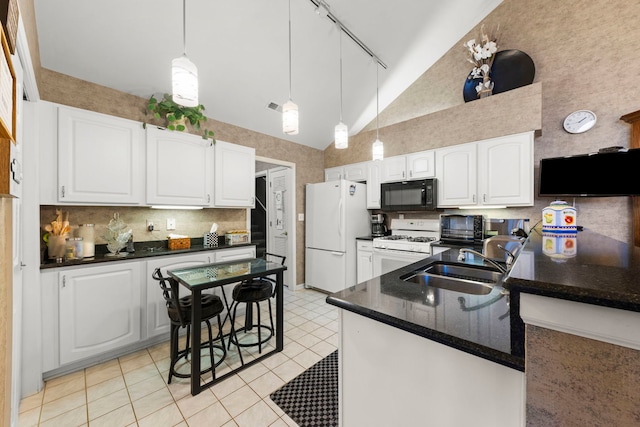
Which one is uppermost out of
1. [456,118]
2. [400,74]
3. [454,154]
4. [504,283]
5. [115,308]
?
[400,74]

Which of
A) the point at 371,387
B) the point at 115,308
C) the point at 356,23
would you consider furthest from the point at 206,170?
the point at 371,387

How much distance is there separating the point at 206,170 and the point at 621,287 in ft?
10.3

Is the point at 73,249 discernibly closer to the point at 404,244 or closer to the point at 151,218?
the point at 151,218

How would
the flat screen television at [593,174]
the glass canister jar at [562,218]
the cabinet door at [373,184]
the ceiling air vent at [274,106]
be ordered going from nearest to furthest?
the glass canister jar at [562,218], the flat screen television at [593,174], the ceiling air vent at [274,106], the cabinet door at [373,184]

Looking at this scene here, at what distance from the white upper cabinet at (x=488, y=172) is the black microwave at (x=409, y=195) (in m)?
0.14

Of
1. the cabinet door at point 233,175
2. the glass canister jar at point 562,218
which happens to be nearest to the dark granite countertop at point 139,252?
the cabinet door at point 233,175

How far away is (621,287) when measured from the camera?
0.51 metres

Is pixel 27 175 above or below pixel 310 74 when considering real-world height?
below

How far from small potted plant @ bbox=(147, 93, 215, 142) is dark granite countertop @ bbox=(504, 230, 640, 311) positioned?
10.1ft

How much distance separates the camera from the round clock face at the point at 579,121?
2.54m

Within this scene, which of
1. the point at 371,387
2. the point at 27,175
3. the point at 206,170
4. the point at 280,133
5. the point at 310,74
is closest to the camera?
the point at 371,387

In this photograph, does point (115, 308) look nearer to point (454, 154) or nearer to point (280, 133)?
point (280, 133)

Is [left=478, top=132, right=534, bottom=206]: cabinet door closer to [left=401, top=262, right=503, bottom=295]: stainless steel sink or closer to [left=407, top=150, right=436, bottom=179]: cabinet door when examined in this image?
[left=407, top=150, right=436, bottom=179]: cabinet door

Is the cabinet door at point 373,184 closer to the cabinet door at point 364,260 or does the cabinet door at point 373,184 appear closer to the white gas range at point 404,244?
the white gas range at point 404,244
